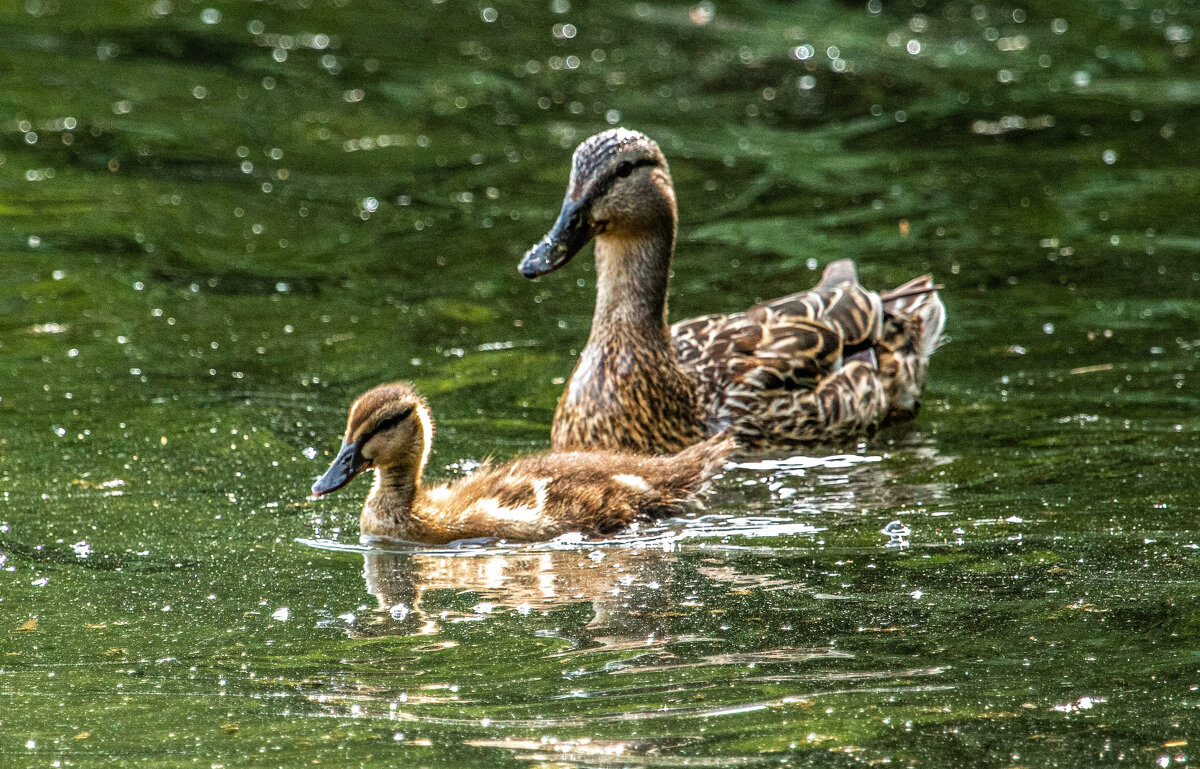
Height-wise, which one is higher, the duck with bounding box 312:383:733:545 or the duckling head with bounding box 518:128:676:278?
the duckling head with bounding box 518:128:676:278

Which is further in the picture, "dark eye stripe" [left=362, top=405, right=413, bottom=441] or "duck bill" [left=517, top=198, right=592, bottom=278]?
"duck bill" [left=517, top=198, right=592, bottom=278]

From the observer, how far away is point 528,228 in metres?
10.4

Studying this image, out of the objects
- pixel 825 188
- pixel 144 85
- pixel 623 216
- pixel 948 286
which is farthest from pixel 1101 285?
pixel 144 85

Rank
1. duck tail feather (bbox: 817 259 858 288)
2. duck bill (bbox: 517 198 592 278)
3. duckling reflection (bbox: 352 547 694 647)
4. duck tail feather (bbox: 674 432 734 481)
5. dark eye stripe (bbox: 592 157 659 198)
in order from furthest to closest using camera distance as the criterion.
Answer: duck tail feather (bbox: 817 259 858 288) → dark eye stripe (bbox: 592 157 659 198) → duck bill (bbox: 517 198 592 278) → duck tail feather (bbox: 674 432 734 481) → duckling reflection (bbox: 352 547 694 647)

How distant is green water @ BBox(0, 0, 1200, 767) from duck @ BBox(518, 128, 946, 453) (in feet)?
0.90

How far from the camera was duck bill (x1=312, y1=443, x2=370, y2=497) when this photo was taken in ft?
20.0

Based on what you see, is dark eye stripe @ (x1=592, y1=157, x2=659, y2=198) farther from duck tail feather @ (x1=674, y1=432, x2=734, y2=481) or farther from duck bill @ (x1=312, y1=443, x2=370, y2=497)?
duck bill @ (x1=312, y1=443, x2=370, y2=497)

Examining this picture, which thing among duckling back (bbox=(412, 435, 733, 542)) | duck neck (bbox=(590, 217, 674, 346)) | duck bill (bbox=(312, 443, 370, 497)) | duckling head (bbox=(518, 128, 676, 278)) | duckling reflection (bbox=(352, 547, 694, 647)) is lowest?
duckling reflection (bbox=(352, 547, 694, 647))

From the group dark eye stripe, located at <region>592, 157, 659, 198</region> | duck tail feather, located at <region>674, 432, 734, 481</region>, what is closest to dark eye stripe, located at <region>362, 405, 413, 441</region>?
duck tail feather, located at <region>674, 432, 734, 481</region>

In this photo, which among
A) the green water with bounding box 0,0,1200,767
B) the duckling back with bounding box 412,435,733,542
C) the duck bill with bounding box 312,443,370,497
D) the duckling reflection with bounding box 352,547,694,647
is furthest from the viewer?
the duckling back with bounding box 412,435,733,542

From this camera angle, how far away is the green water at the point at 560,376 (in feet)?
15.1

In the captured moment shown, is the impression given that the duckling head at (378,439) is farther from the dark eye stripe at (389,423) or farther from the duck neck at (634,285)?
the duck neck at (634,285)

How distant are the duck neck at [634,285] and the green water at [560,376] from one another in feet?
2.41

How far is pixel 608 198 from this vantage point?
285 inches
